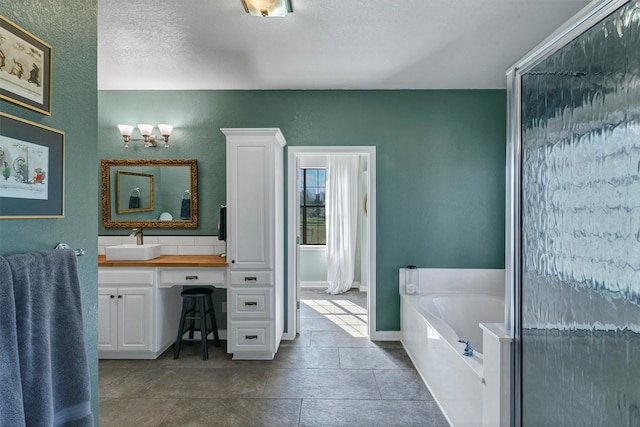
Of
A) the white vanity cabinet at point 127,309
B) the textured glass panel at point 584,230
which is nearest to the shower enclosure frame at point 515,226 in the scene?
the textured glass panel at point 584,230

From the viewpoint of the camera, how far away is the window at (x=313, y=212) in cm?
625

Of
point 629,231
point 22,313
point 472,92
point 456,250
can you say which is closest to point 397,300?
point 456,250

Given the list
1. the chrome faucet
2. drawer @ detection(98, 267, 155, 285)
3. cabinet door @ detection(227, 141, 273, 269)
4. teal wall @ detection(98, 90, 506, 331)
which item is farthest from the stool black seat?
teal wall @ detection(98, 90, 506, 331)

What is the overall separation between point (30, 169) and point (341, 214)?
5.04 metres

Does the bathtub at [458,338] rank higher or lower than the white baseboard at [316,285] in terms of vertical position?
higher

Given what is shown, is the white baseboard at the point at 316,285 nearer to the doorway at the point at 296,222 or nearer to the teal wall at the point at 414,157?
the doorway at the point at 296,222

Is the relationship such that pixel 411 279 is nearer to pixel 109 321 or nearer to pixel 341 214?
pixel 341 214

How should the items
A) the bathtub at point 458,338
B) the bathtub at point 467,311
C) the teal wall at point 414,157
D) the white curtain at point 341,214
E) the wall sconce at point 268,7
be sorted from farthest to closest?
the white curtain at point 341,214
the teal wall at point 414,157
the bathtub at point 467,311
the wall sconce at point 268,7
the bathtub at point 458,338

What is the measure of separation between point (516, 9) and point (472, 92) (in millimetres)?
1434

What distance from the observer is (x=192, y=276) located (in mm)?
3264

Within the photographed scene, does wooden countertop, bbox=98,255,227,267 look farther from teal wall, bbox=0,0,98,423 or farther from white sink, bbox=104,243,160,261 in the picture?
teal wall, bbox=0,0,98,423

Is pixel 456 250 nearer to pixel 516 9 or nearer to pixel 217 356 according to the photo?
pixel 516 9

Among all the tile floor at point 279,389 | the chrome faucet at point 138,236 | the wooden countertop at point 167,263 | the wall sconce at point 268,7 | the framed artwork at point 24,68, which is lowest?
the tile floor at point 279,389

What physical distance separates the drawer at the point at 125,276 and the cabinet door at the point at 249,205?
0.76 m
